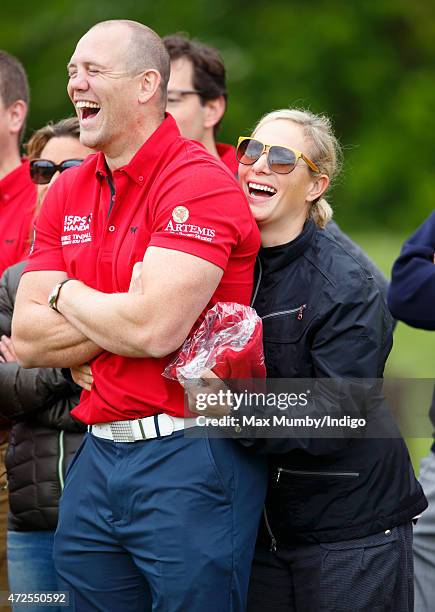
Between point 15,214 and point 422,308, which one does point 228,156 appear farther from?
point 422,308

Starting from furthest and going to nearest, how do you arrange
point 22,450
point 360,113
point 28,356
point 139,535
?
point 360,113, point 22,450, point 28,356, point 139,535

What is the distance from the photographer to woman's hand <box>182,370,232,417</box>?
3.06 m

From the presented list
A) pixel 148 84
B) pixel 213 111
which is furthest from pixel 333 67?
pixel 148 84

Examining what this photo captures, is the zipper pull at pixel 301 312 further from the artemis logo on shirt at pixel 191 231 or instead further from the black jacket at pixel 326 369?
the artemis logo on shirt at pixel 191 231

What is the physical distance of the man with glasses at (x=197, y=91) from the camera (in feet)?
17.8

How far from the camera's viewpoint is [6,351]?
3.88 metres

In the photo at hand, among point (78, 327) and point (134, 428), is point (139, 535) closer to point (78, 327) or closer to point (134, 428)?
point (134, 428)

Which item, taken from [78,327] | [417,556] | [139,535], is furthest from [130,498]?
[417,556]

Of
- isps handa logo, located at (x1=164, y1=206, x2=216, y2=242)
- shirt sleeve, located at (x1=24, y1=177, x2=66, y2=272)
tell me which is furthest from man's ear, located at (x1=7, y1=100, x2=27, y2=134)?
isps handa logo, located at (x1=164, y1=206, x2=216, y2=242)

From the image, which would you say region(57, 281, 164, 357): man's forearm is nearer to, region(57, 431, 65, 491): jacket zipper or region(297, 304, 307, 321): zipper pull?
region(297, 304, 307, 321): zipper pull

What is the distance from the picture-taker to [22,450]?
3889 millimetres

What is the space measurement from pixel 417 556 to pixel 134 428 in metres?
1.50

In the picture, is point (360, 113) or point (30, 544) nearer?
point (30, 544)

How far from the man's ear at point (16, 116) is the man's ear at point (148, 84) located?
7.02 feet
